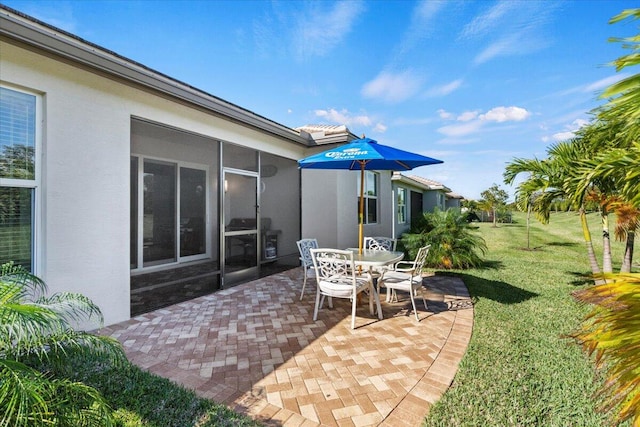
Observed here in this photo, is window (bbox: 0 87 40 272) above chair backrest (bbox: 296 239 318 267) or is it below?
above

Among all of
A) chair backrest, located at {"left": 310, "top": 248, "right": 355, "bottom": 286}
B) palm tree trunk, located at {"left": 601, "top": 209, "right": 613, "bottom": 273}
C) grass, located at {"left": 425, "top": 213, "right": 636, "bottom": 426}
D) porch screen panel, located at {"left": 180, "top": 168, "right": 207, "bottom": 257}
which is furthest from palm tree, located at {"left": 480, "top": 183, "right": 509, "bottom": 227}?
chair backrest, located at {"left": 310, "top": 248, "right": 355, "bottom": 286}

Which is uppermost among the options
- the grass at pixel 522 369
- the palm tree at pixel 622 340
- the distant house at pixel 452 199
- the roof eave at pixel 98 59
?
the roof eave at pixel 98 59

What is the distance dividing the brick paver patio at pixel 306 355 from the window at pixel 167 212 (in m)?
3.34

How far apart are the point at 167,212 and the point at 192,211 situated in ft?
2.47

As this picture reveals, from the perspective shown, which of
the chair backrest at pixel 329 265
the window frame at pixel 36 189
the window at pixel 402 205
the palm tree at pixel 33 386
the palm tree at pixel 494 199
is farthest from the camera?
the palm tree at pixel 494 199

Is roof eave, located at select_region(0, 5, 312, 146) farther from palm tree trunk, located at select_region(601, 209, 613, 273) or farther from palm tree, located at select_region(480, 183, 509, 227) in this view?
palm tree, located at select_region(480, 183, 509, 227)

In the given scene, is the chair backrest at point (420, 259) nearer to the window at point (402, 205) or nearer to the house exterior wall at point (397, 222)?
the house exterior wall at point (397, 222)

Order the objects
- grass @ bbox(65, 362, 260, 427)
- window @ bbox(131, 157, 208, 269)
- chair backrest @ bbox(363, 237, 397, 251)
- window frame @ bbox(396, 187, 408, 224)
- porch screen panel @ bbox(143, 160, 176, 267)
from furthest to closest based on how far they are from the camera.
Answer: window frame @ bbox(396, 187, 408, 224)
porch screen panel @ bbox(143, 160, 176, 267)
window @ bbox(131, 157, 208, 269)
chair backrest @ bbox(363, 237, 397, 251)
grass @ bbox(65, 362, 260, 427)

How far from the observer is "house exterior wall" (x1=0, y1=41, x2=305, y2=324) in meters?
3.80

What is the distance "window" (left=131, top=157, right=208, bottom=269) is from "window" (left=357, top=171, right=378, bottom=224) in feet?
19.0

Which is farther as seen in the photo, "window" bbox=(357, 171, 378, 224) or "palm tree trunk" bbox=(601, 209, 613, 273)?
"window" bbox=(357, 171, 378, 224)

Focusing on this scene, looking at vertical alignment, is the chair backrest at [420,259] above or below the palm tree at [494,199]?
below

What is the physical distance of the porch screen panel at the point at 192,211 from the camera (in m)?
8.83

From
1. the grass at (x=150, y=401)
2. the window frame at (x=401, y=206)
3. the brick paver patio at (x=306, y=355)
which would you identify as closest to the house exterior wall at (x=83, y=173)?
the brick paver patio at (x=306, y=355)
